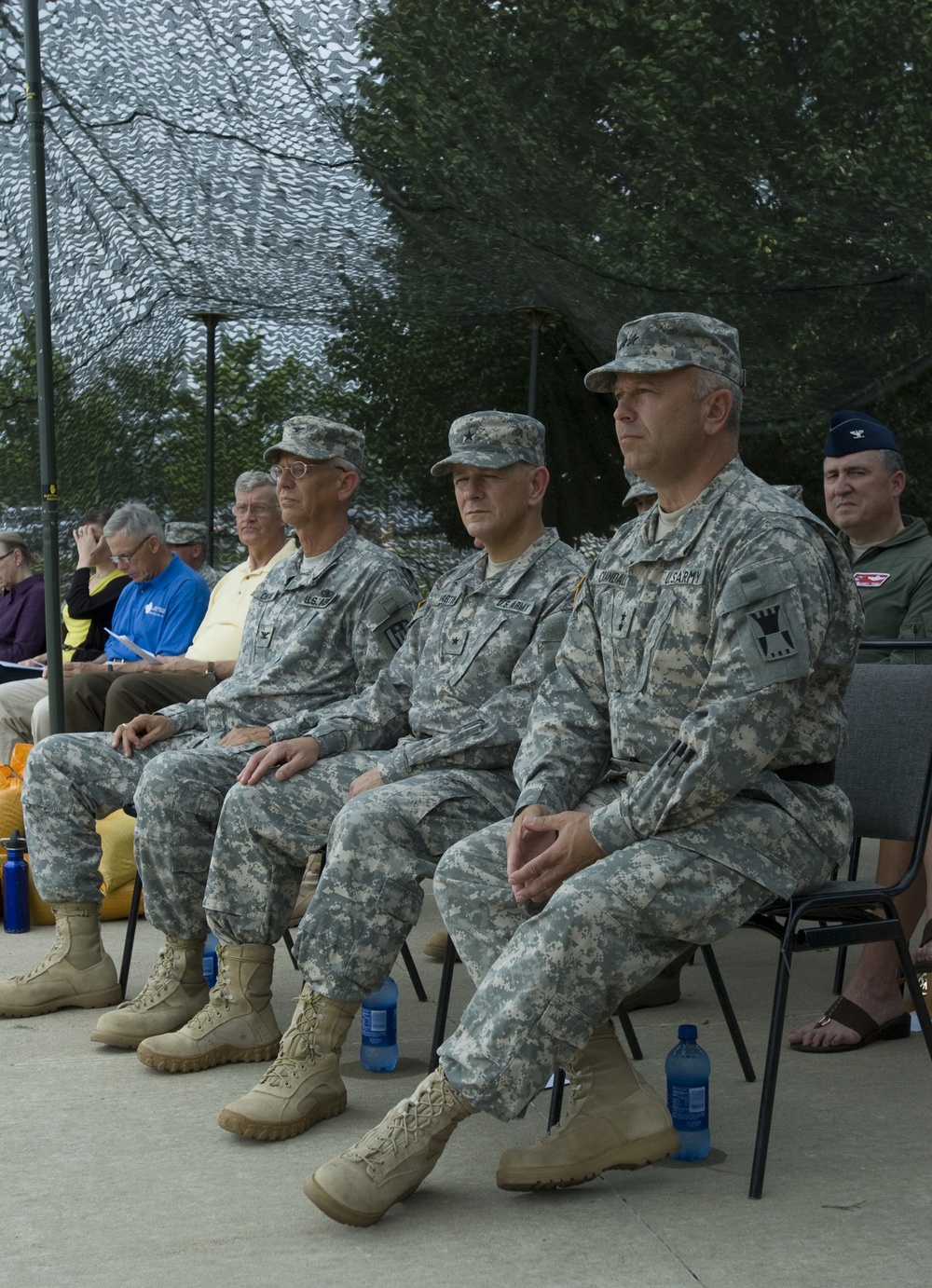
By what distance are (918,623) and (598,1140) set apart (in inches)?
70.1

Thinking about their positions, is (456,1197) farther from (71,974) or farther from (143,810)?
(71,974)

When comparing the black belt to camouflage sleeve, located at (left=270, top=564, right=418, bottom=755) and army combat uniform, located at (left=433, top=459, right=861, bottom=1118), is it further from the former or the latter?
camouflage sleeve, located at (left=270, top=564, right=418, bottom=755)

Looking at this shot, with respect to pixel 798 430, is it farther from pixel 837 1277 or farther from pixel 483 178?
pixel 837 1277

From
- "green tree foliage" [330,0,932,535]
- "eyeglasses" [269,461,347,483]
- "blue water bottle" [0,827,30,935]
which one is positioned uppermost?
"green tree foliage" [330,0,932,535]

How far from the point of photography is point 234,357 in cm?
784

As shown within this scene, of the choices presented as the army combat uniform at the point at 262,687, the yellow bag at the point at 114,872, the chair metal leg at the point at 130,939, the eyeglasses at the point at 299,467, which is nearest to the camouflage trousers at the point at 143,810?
the army combat uniform at the point at 262,687

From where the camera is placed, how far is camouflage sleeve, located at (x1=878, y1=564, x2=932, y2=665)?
12.0 feet

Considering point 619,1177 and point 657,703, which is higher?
point 657,703

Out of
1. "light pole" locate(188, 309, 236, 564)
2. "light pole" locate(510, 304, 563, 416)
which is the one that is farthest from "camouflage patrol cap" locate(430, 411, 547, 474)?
"light pole" locate(188, 309, 236, 564)

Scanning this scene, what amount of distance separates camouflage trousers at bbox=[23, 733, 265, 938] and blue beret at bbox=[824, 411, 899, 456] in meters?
1.81

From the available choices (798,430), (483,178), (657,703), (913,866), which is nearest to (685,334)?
(657,703)

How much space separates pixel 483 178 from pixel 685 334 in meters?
3.01

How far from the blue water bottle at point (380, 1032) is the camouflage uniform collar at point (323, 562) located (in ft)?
3.84

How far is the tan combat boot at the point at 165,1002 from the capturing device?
3.47 m
